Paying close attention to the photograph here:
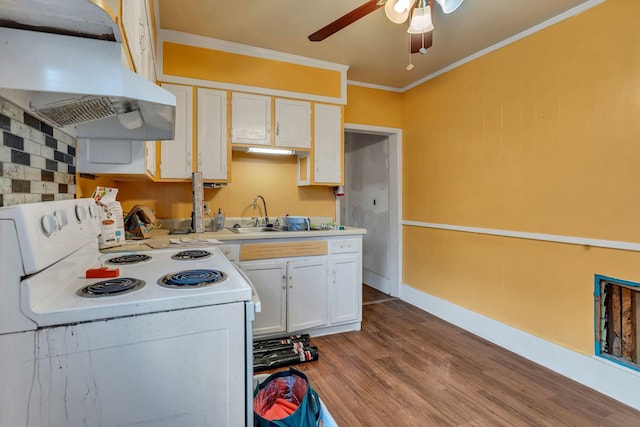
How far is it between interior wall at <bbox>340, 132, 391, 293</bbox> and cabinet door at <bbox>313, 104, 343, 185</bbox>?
1.00 m

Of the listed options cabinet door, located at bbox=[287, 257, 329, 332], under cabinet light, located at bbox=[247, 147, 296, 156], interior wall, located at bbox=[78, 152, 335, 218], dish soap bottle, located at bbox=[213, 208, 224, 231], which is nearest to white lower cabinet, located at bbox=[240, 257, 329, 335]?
cabinet door, located at bbox=[287, 257, 329, 332]

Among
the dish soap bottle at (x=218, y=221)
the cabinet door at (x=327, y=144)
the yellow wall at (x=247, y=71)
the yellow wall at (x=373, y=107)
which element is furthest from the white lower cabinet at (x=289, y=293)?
the yellow wall at (x=373, y=107)

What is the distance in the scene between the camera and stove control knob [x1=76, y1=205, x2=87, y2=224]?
124 cm

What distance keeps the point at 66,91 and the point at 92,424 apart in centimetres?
95

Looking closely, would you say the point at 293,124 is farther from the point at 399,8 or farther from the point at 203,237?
the point at 399,8

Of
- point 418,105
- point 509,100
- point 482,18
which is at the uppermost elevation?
point 482,18

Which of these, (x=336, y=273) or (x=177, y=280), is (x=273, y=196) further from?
(x=177, y=280)

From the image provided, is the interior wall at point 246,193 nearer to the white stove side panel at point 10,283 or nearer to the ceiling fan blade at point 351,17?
the ceiling fan blade at point 351,17

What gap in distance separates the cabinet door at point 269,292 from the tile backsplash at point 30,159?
1325 mm

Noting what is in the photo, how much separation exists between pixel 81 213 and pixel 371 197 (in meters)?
3.49

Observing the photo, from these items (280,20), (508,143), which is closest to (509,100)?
(508,143)

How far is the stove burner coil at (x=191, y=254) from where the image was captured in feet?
5.06

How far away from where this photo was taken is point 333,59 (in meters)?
3.04

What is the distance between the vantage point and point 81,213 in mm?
1271
